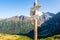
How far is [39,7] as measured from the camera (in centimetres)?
1477

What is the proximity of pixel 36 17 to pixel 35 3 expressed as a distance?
3.77 ft

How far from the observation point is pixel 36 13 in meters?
14.6

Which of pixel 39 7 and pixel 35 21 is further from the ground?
pixel 39 7

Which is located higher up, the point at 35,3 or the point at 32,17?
the point at 35,3

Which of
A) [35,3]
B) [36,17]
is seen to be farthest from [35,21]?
[35,3]

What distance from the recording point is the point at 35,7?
14.9m

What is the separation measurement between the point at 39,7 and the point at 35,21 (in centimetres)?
119

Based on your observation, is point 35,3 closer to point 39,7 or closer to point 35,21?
point 39,7

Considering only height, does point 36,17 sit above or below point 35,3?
below

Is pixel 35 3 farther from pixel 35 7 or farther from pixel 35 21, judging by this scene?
pixel 35 21

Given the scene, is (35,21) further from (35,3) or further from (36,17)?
(35,3)

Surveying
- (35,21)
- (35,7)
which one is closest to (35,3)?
(35,7)

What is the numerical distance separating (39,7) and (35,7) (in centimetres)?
35

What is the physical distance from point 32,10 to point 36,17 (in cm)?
72
